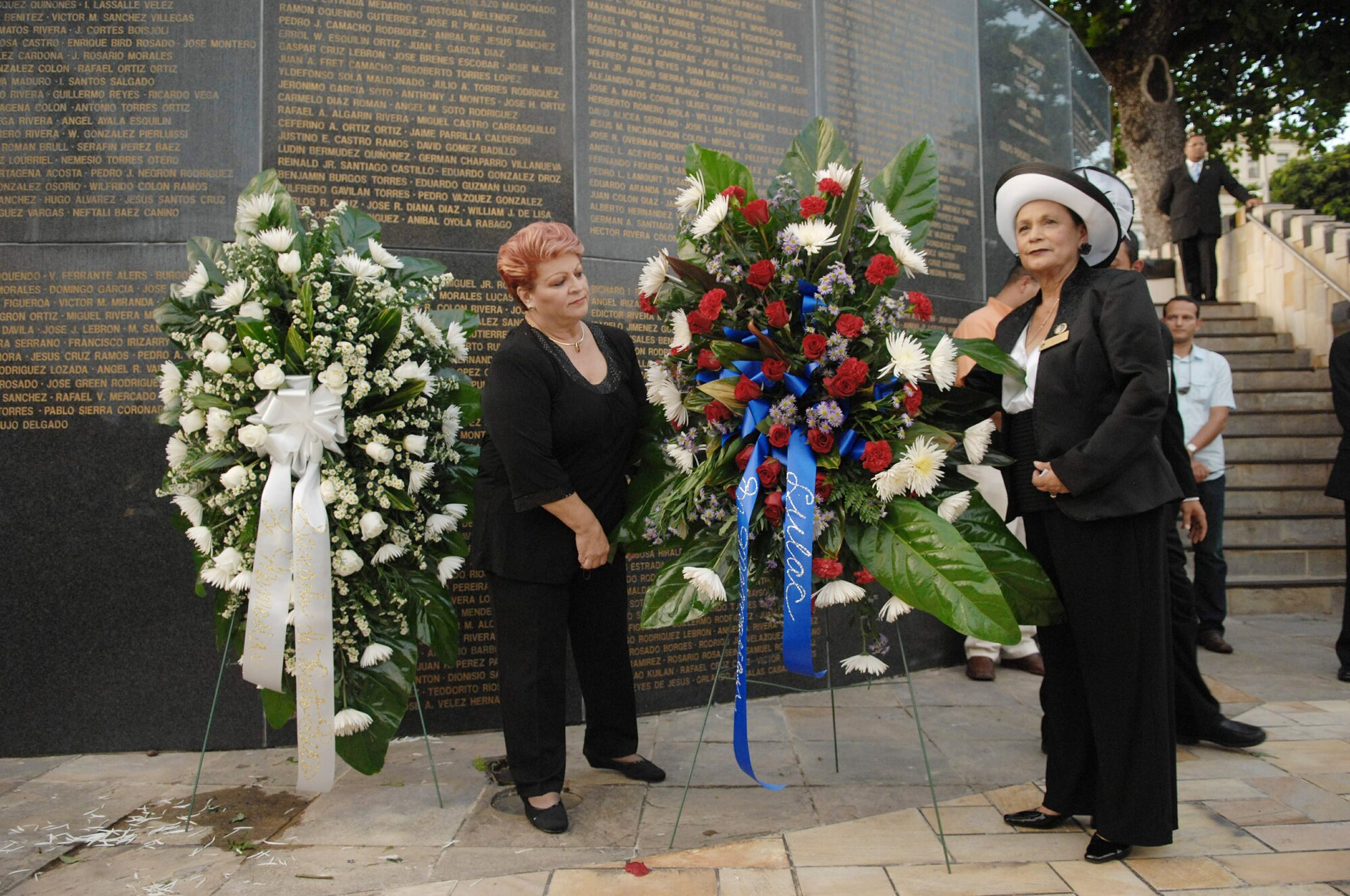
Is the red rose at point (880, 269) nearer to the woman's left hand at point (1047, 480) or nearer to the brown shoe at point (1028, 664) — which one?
the woman's left hand at point (1047, 480)

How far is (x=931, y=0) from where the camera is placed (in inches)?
235

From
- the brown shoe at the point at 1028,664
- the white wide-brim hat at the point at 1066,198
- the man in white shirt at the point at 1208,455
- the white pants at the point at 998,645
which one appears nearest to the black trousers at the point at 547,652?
the white wide-brim hat at the point at 1066,198

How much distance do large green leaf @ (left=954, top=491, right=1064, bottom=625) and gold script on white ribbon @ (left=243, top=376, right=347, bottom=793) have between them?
7.25 feet

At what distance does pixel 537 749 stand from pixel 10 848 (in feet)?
6.07

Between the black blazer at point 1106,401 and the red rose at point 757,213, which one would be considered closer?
the black blazer at point 1106,401

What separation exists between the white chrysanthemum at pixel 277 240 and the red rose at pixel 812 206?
5.91 ft

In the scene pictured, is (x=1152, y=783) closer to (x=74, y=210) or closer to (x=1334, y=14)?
(x=74, y=210)

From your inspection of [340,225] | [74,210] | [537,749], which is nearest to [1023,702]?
[537,749]

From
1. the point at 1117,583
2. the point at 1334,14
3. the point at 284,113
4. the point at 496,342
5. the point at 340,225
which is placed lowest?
the point at 1117,583

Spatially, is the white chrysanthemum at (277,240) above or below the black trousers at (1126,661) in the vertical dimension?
above

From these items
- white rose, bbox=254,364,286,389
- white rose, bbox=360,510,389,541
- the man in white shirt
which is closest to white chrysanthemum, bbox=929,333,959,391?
white rose, bbox=360,510,389,541

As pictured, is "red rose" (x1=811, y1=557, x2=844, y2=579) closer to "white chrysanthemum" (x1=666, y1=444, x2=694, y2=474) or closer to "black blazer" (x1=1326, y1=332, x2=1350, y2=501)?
"white chrysanthemum" (x1=666, y1=444, x2=694, y2=474)

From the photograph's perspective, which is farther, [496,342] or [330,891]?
[496,342]

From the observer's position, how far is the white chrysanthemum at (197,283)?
129 inches
